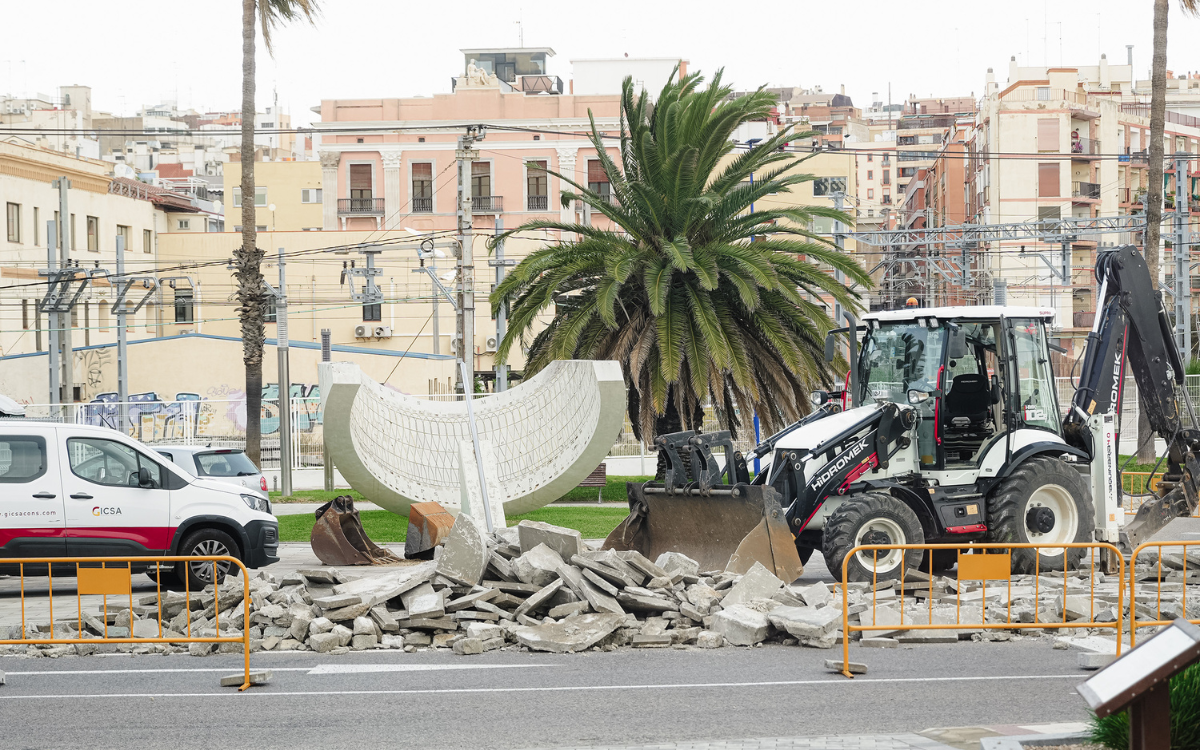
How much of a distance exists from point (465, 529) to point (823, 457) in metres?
3.89

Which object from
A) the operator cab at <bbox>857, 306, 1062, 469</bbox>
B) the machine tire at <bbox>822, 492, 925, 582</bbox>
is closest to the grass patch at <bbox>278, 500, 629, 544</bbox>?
the operator cab at <bbox>857, 306, 1062, 469</bbox>

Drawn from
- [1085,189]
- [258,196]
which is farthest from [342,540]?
[1085,189]

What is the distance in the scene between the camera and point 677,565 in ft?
40.1

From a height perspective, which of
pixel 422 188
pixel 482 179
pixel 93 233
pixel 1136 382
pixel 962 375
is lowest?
pixel 1136 382

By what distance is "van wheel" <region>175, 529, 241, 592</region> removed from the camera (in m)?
14.5

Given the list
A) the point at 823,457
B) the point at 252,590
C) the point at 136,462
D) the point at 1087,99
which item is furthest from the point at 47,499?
the point at 1087,99

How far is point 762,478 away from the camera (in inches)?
550

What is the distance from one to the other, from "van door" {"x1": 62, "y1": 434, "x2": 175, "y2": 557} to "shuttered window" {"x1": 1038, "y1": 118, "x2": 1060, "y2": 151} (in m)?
61.8

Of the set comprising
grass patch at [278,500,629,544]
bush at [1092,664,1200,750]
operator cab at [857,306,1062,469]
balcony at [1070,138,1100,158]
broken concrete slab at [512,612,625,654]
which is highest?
balcony at [1070,138,1100,158]

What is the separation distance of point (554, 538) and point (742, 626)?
7.30 feet

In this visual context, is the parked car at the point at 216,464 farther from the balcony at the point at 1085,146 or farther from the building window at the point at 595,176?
the balcony at the point at 1085,146

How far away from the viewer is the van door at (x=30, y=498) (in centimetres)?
1395

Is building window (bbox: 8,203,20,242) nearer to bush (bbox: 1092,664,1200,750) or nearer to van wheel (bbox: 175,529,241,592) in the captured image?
van wheel (bbox: 175,529,241,592)

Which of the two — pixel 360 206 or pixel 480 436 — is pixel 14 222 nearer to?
pixel 360 206
